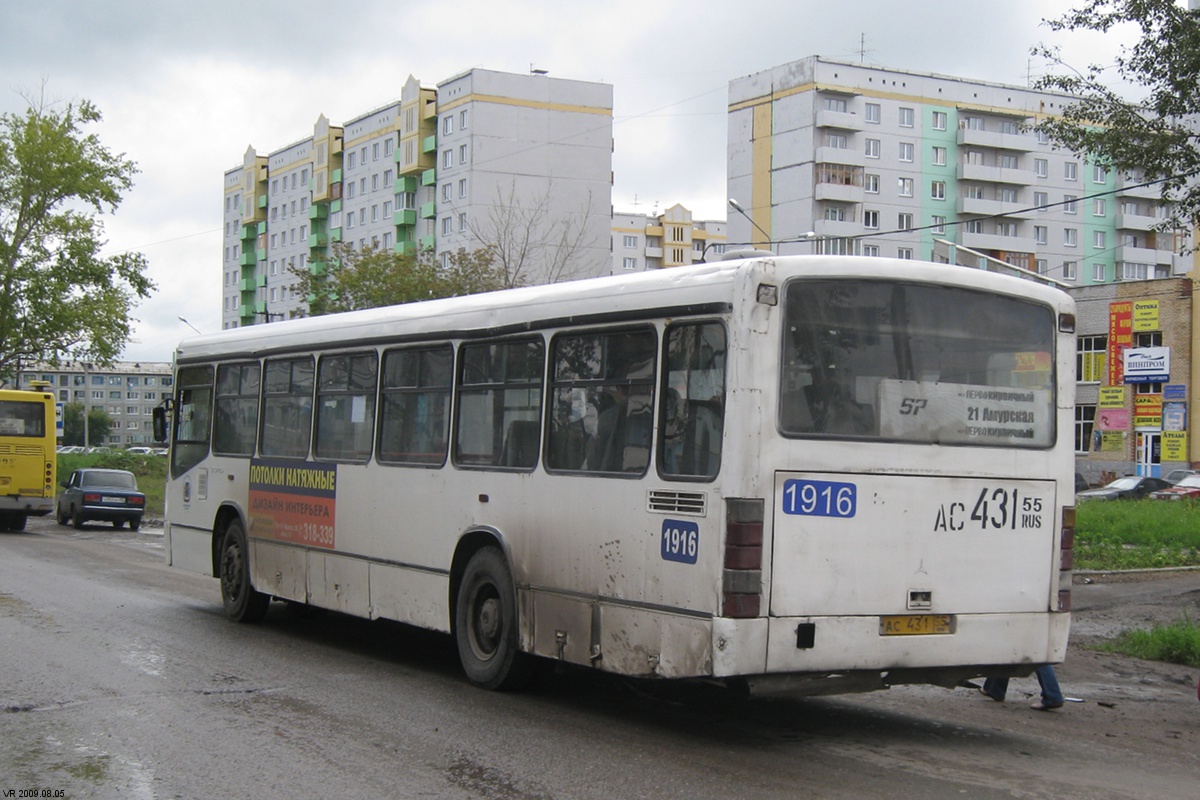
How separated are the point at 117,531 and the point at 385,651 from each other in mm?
24206

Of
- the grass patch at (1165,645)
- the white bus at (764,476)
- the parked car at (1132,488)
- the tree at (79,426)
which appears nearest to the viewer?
the white bus at (764,476)

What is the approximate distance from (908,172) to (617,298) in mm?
79591

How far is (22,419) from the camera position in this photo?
108 ft

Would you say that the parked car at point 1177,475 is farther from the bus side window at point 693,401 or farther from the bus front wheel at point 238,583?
the bus side window at point 693,401

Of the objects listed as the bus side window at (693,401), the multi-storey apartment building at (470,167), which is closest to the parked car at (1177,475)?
the multi-storey apartment building at (470,167)

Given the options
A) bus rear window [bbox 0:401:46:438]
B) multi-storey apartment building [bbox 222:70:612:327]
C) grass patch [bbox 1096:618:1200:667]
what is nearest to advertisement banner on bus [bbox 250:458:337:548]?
grass patch [bbox 1096:618:1200:667]

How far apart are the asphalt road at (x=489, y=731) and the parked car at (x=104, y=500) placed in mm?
22439

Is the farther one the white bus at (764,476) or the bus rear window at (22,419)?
the bus rear window at (22,419)

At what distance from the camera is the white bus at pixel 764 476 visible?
7.62 metres

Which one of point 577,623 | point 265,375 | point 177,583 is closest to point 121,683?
point 577,623

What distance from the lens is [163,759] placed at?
7352mm

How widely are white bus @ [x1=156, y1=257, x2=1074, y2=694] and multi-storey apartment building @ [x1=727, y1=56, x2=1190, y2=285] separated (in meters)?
69.9

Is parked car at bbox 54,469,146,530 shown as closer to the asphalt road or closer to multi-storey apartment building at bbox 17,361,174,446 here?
the asphalt road

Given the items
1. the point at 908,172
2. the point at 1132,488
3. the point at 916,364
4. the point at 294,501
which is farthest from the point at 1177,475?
the point at 916,364
